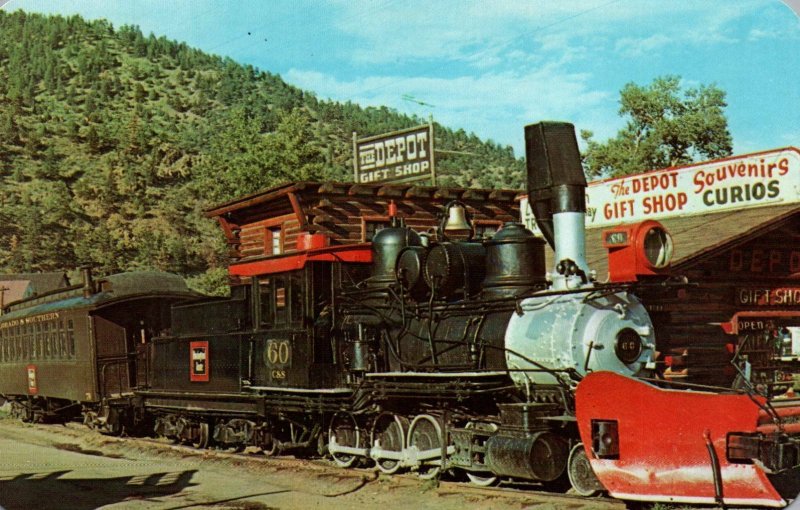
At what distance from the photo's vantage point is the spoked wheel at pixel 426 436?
11227 millimetres

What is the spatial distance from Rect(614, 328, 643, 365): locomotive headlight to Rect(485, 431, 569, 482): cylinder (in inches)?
44.6

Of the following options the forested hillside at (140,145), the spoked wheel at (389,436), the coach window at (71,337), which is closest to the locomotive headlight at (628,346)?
the spoked wheel at (389,436)

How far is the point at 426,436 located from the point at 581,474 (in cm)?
236

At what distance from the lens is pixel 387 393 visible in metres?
11.5

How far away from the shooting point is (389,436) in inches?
476

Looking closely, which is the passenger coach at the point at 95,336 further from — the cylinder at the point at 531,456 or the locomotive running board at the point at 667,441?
the locomotive running board at the point at 667,441

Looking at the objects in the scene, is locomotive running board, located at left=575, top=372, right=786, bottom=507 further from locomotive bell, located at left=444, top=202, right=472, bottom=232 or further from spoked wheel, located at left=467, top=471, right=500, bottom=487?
locomotive bell, located at left=444, top=202, right=472, bottom=232

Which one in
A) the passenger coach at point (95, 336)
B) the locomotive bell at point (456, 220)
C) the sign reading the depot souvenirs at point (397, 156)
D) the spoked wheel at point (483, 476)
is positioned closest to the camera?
the spoked wheel at point (483, 476)

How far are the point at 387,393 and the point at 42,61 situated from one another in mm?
105488

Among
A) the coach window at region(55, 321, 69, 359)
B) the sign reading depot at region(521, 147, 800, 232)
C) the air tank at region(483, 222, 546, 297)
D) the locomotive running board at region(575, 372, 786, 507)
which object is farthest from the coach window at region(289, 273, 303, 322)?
the coach window at region(55, 321, 69, 359)

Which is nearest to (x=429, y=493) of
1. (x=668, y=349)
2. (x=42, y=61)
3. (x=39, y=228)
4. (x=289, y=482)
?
(x=289, y=482)

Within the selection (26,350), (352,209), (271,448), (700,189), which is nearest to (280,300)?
(271,448)

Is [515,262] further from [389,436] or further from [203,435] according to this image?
[203,435]

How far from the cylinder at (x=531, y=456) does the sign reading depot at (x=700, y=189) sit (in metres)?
8.55
